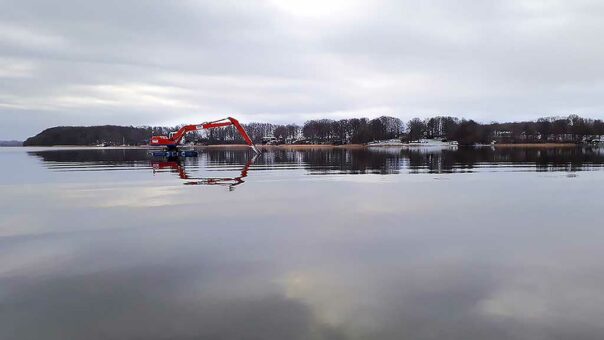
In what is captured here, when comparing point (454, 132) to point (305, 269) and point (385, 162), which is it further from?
point (305, 269)

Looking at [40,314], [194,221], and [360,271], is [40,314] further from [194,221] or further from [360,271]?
[194,221]

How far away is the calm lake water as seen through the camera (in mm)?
5238

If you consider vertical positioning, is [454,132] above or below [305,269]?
above

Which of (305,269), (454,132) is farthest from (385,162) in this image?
(454,132)

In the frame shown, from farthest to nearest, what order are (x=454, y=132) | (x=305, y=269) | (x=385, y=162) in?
(x=454, y=132) → (x=385, y=162) → (x=305, y=269)

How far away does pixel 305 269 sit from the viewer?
7.27m

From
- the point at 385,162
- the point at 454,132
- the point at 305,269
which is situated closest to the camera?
the point at 305,269

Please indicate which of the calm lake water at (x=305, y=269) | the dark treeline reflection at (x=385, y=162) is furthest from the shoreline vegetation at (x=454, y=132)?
the calm lake water at (x=305, y=269)

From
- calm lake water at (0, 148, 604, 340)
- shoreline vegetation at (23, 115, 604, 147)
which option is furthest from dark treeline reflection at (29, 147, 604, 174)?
shoreline vegetation at (23, 115, 604, 147)

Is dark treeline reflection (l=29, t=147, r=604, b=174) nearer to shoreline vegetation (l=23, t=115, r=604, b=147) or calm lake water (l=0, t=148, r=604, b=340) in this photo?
calm lake water (l=0, t=148, r=604, b=340)

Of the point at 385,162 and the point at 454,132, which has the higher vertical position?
the point at 454,132

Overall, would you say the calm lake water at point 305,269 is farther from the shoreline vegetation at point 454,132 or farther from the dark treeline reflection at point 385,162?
the shoreline vegetation at point 454,132

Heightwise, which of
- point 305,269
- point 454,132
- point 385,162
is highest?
point 454,132

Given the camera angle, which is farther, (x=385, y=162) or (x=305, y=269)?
(x=385, y=162)
